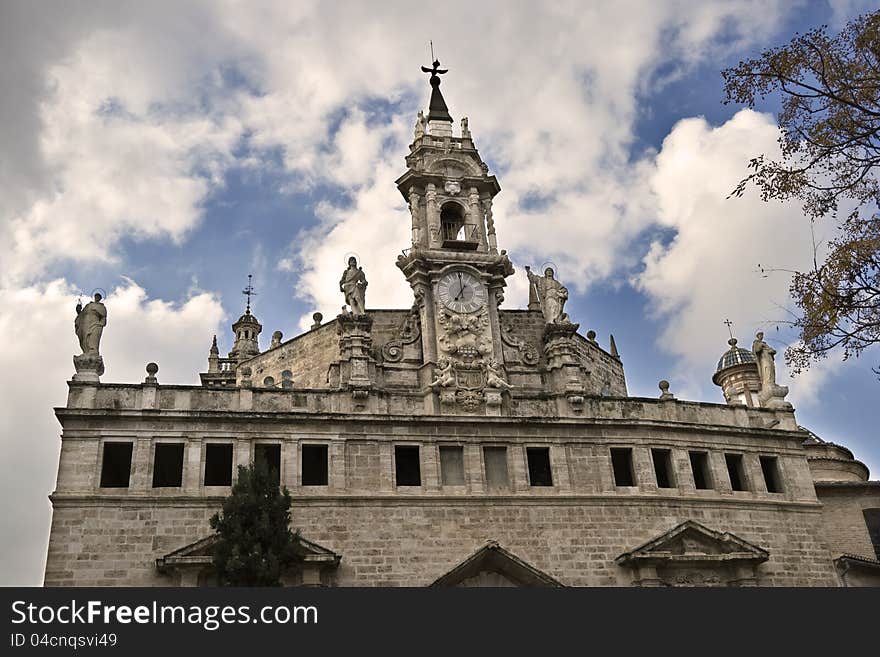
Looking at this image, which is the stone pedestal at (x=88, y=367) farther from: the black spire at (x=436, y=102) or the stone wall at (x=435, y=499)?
the black spire at (x=436, y=102)

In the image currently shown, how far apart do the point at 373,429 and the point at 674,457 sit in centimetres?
950

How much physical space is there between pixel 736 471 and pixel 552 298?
8214 mm

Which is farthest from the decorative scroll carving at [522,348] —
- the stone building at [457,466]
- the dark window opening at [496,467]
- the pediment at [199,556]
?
the pediment at [199,556]

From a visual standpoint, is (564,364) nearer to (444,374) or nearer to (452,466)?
(444,374)

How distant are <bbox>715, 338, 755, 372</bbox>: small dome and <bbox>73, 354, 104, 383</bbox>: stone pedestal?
88.3 feet

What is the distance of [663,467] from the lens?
96.3ft

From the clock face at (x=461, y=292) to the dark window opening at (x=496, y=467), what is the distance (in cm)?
485

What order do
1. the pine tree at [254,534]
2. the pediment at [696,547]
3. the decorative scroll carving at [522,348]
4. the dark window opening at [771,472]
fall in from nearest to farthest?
the pine tree at [254,534]
the pediment at [696,547]
the dark window opening at [771,472]
the decorative scroll carving at [522,348]

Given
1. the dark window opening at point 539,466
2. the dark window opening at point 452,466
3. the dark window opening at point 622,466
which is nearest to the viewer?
the dark window opening at point 452,466

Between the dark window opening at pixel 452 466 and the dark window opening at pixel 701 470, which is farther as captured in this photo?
the dark window opening at pixel 701 470

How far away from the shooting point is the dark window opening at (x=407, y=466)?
27234 mm

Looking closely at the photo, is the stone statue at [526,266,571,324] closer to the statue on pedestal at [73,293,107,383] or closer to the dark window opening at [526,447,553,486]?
the dark window opening at [526,447,553,486]

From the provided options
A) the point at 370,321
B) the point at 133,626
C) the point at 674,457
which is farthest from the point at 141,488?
the point at 674,457

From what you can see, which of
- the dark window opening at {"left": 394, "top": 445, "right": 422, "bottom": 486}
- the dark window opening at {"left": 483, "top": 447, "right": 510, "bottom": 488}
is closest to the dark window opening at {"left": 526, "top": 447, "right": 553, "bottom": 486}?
the dark window opening at {"left": 483, "top": 447, "right": 510, "bottom": 488}
